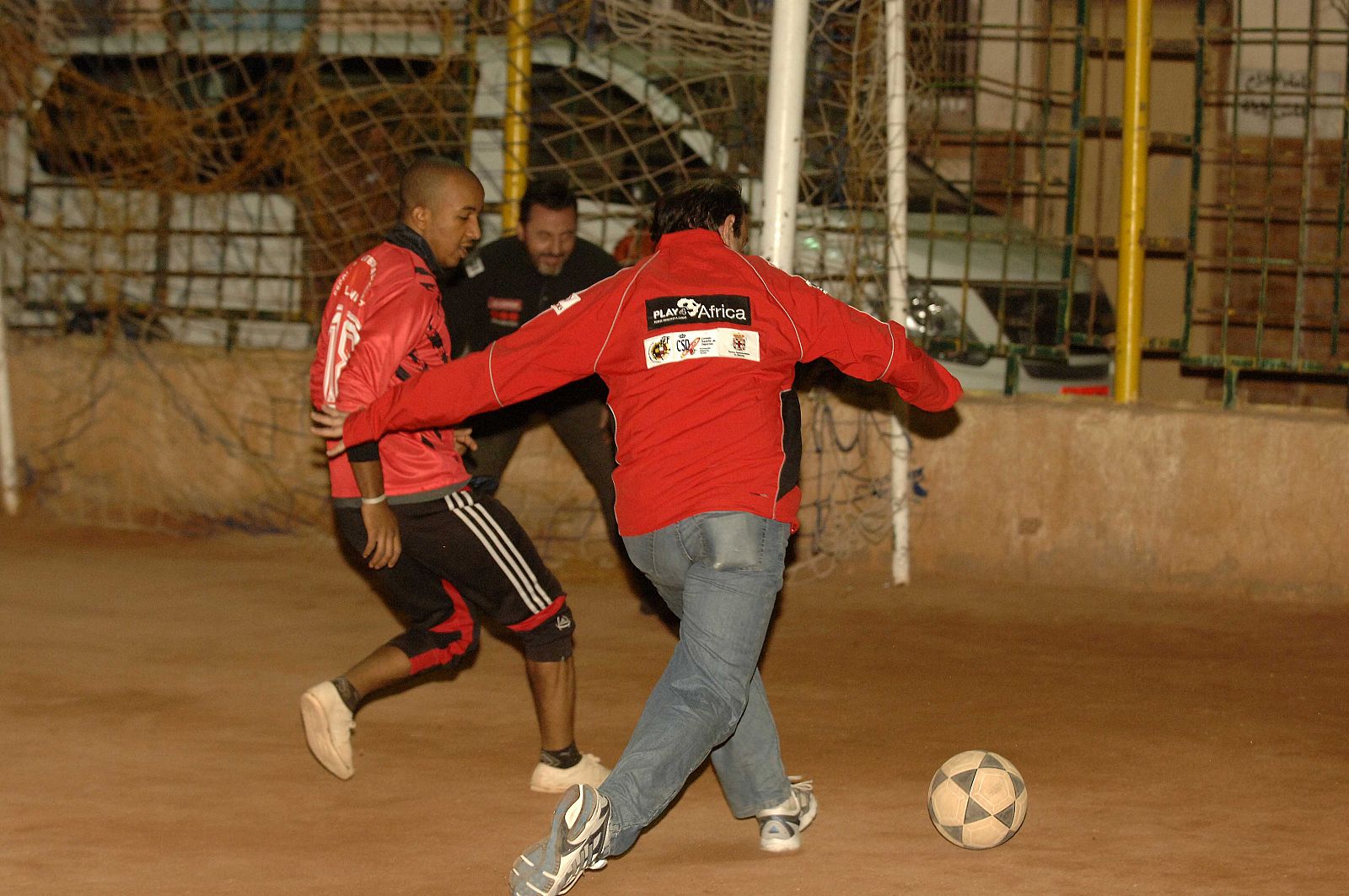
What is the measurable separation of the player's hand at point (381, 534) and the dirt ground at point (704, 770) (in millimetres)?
770

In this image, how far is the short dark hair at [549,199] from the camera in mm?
6145

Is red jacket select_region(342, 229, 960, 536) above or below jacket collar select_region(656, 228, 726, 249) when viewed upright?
below

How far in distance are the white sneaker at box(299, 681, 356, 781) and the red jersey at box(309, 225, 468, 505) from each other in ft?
1.99

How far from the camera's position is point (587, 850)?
3.53 m

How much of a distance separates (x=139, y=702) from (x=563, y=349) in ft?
9.03

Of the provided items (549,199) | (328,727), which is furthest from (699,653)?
(549,199)

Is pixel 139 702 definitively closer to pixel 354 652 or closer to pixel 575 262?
pixel 354 652

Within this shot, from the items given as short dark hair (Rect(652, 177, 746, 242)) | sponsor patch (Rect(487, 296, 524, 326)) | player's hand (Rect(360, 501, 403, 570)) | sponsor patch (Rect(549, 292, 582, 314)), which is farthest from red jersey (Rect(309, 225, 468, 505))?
sponsor patch (Rect(487, 296, 524, 326))

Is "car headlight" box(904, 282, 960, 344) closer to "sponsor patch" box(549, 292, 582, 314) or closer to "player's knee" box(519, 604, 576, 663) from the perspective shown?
"player's knee" box(519, 604, 576, 663)

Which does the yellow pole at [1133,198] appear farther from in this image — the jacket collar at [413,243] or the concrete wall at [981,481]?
the jacket collar at [413,243]

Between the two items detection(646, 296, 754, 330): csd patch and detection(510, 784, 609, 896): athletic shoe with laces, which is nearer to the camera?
detection(510, 784, 609, 896): athletic shoe with laces

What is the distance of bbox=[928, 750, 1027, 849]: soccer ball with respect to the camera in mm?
3973

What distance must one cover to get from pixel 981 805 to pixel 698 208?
5.71 ft

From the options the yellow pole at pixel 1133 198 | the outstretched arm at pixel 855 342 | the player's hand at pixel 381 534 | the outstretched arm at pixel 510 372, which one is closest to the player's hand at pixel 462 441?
the player's hand at pixel 381 534
